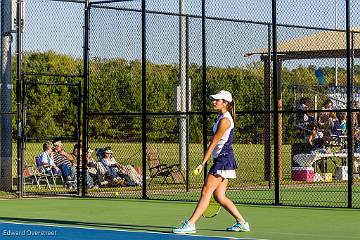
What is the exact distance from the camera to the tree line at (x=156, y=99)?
28281 mm

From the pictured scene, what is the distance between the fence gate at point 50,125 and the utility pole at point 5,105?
1.30 ft

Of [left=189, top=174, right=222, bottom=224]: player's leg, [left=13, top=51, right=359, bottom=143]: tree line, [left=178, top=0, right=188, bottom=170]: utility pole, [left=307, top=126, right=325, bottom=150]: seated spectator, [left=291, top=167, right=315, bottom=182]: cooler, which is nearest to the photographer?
[left=189, top=174, right=222, bottom=224]: player's leg

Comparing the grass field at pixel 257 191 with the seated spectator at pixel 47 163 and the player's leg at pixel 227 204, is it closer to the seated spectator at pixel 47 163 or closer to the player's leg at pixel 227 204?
the seated spectator at pixel 47 163

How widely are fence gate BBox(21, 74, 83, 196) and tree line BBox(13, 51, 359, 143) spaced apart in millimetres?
66

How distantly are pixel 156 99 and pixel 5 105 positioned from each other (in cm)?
951

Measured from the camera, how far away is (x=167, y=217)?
1792 cm

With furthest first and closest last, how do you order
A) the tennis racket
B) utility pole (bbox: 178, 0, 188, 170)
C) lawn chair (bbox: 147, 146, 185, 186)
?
lawn chair (bbox: 147, 146, 185, 186), utility pole (bbox: 178, 0, 188, 170), the tennis racket

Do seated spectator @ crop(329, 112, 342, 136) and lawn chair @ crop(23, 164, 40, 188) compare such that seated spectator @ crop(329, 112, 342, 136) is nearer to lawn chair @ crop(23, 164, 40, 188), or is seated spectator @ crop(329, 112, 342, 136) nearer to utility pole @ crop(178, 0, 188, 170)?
utility pole @ crop(178, 0, 188, 170)

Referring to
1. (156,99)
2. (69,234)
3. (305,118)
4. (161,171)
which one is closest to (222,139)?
(69,234)

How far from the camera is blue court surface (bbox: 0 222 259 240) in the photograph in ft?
47.7

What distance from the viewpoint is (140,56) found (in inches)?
898

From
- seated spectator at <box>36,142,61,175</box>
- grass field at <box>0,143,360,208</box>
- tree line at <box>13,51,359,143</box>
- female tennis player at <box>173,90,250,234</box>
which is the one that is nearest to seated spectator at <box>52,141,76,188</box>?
seated spectator at <box>36,142,61,175</box>

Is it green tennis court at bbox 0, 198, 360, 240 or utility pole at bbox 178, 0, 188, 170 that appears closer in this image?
green tennis court at bbox 0, 198, 360, 240

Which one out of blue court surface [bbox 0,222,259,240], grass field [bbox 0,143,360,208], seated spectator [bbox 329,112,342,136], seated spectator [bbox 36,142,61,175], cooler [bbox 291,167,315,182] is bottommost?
blue court surface [bbox 0,222,259,240]
